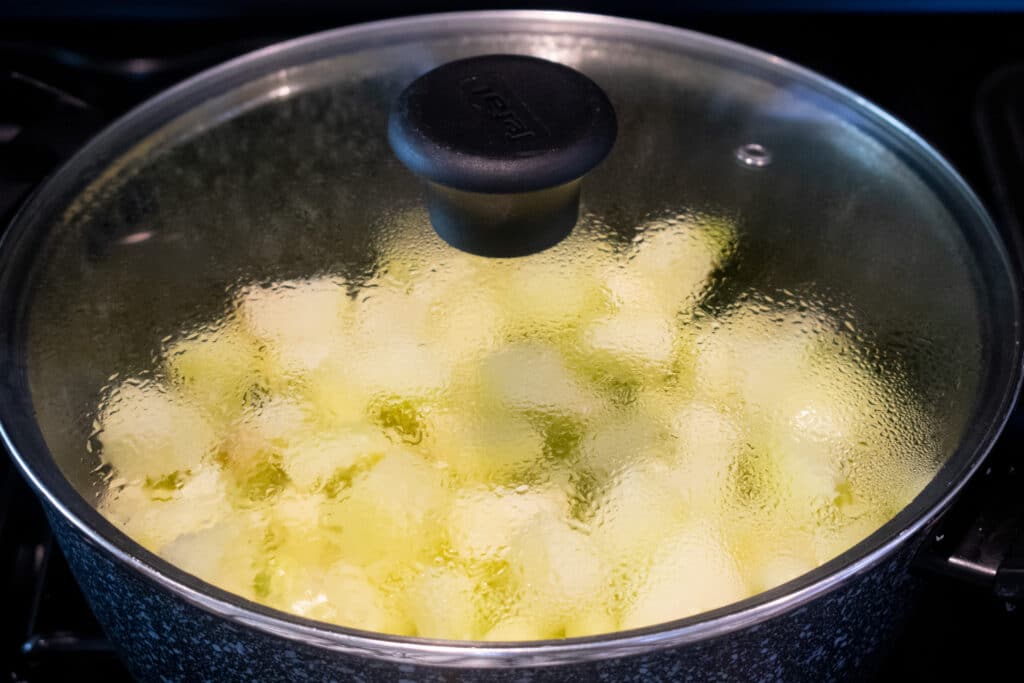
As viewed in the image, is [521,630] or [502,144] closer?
[521,630]

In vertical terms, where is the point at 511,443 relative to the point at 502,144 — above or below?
below

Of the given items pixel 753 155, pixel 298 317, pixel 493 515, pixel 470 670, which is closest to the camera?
pixel 470 670

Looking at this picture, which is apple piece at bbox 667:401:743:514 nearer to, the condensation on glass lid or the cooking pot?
the condensation on glass lid

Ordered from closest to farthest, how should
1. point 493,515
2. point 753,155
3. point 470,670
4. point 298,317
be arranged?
point 470,670 < point 493,515 < point 298,317 < point 753,155

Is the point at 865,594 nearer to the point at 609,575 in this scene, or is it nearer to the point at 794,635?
the point at 794,635

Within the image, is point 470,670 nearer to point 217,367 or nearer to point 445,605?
point 445,605

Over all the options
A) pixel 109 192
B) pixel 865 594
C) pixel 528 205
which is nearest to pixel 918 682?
pixel 865 594

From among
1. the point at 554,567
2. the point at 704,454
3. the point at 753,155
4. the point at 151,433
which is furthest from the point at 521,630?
the point at 753,155
